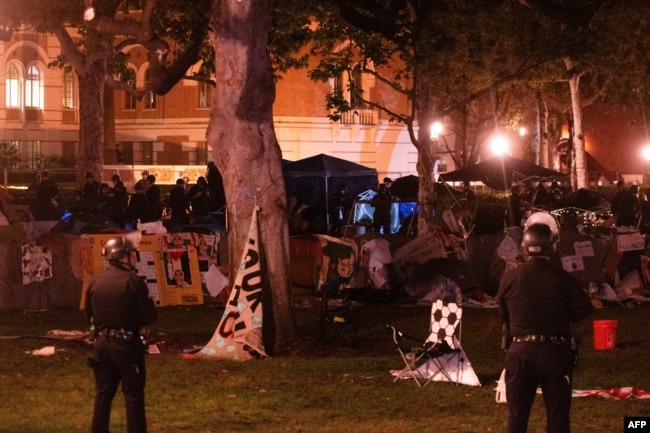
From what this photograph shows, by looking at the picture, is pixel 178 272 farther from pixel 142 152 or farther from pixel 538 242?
pixel 142 152

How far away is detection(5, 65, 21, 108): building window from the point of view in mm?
61156

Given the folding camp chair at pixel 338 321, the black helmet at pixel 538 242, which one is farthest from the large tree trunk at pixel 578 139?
the black helmet at pixel 538 242

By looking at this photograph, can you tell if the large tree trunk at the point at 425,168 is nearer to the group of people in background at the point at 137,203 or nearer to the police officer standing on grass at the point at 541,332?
the group of people in background at the point at 137,203

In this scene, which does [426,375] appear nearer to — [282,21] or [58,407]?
[58,407]

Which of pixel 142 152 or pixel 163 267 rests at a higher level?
pixel 142 152

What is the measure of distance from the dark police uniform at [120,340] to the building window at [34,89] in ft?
179

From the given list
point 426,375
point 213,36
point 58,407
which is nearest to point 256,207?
point 213,36

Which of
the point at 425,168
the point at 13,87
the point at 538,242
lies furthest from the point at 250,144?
the point at 13,87

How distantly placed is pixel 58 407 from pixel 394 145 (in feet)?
166

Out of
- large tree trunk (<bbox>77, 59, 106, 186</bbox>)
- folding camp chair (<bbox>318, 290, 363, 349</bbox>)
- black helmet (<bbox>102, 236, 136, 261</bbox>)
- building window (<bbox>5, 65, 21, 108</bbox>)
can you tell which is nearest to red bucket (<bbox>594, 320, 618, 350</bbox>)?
folding camp chair (<bbox>318, 290, 363, 349</bbox>)

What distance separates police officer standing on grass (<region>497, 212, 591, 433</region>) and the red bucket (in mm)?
7687

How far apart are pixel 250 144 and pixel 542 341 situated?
7839 millimetres

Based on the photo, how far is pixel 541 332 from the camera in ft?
27.8

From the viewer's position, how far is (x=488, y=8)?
33.3 meters
